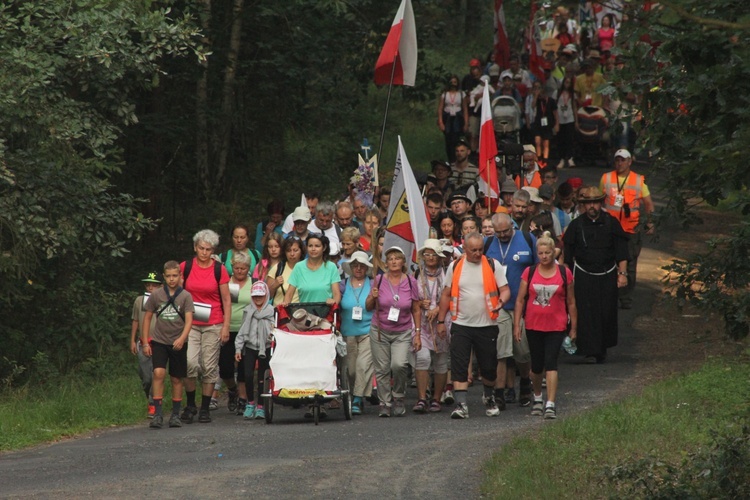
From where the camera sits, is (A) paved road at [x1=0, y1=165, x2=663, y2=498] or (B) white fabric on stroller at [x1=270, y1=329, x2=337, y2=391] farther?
(B) white fabric on stroller at [x1=270, y1=329, x2=337, y2=391]

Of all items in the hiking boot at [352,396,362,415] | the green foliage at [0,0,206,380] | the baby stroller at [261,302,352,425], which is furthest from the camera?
the green foliage at [0,0,206,380]

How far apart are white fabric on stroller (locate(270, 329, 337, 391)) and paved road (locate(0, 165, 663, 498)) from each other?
0.42m

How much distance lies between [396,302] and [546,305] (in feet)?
4.98

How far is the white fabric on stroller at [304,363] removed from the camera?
518 inches

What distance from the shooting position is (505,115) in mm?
25188

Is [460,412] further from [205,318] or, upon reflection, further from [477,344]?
[205,318]

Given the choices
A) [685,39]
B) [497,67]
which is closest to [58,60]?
[685,39]

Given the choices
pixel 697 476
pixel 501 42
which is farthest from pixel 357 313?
pixel 501 42

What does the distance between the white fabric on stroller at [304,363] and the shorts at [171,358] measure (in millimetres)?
943

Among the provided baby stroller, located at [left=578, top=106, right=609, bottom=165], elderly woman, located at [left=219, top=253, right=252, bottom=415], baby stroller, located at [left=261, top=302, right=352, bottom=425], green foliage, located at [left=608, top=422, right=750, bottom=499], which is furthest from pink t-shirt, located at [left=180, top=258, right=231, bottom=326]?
baby stroller, located at [left=578, top=106, right=609, bottom=165]

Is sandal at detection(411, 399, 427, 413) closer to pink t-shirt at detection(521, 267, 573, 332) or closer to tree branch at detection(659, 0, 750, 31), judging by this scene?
pink t-shirt at detection(521, 267, 573, 332)

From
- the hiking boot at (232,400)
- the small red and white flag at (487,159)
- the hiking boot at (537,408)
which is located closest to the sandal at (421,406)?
the hiking boot at (537,408)

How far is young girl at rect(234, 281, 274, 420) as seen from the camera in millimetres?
13844

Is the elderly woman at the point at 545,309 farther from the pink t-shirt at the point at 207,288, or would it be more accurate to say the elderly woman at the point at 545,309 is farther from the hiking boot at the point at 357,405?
the pink t-shirt at the point at 207,288
